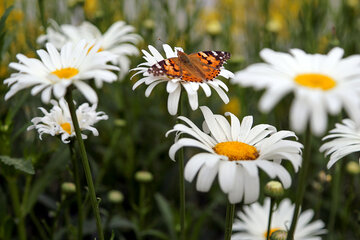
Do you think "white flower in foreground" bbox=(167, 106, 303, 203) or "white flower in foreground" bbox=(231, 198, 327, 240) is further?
"white flower in foreground" bbox=(231, 198, 327, 240)

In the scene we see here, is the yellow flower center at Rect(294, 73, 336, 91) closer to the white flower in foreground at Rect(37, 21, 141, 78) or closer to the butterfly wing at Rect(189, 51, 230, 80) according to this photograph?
the butterfly wing at Rect(189, 51, 230, 80)

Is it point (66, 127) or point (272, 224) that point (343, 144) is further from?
point (66, 127)

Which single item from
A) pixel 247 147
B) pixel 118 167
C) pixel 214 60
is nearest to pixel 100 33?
pixel 118 167

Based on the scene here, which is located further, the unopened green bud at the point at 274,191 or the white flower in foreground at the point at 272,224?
the white flower in foreground at the point at 272,224

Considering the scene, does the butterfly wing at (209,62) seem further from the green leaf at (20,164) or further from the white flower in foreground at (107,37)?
the white flower in foreground at (107,37)

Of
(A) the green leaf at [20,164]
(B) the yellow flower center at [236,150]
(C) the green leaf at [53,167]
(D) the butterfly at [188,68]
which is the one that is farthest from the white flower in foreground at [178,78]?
(C) the green leaf at [53,167]

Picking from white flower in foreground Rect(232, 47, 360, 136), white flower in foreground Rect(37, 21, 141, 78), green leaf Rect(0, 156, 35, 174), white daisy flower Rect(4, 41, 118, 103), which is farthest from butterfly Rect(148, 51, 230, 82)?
white flower in foreground Rect(37, 21, 141, 78)
